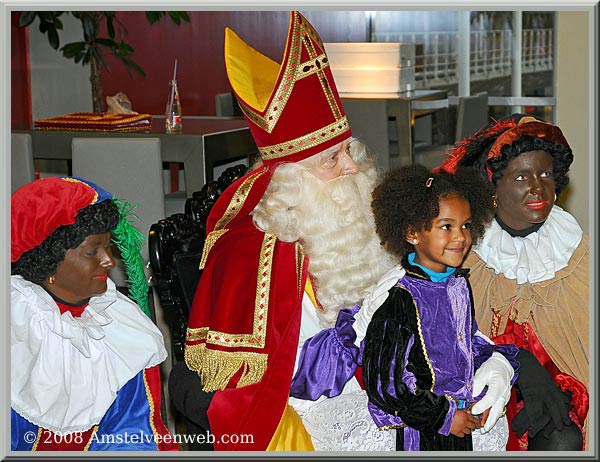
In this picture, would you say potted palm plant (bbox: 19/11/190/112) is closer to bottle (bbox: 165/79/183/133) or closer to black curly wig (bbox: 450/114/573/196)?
bottle (bbox: 165/79/183/133)

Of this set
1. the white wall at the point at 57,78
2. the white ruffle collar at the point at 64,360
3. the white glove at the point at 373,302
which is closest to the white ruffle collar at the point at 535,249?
the white glove at the point at 373,302

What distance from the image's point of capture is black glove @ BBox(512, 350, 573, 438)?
180 cm

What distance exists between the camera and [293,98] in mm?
1922

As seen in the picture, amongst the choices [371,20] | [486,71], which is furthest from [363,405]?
[371,20]

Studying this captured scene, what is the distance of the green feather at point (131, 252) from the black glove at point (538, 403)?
777mm

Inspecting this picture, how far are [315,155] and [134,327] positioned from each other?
0.53m

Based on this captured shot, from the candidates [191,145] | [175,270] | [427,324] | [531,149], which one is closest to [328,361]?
[427,324]

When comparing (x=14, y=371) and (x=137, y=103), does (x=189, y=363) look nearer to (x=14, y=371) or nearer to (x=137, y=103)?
(x=14, y=371)

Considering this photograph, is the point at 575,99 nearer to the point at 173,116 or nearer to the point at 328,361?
the point at 328,361

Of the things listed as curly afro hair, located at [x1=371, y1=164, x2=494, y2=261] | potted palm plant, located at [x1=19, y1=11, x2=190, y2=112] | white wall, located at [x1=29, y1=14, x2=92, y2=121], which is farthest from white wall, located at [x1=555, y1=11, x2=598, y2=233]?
white wall, located at [x1=29, y1=14, x2=92, y2=121]

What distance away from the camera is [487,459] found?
1.66 m

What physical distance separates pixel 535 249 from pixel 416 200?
1.31ft

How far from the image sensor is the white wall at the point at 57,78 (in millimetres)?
5199

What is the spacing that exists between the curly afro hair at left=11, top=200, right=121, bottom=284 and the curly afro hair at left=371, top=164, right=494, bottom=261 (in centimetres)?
53
